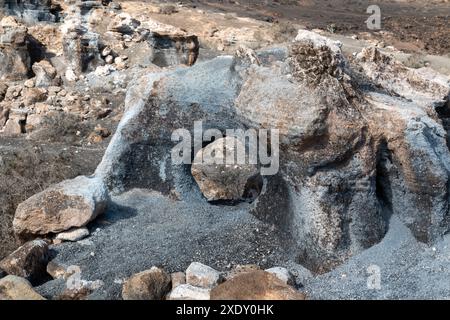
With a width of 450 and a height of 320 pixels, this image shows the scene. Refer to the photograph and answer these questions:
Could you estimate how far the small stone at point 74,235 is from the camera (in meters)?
4.95

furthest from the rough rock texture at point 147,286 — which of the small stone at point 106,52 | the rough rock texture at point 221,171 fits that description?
the small stone at point 106,52

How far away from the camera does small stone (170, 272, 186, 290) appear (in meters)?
4.26

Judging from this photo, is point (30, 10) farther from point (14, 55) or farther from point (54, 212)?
point (54, 212)

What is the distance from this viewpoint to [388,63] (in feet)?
18.8

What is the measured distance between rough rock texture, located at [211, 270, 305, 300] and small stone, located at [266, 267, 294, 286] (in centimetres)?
16

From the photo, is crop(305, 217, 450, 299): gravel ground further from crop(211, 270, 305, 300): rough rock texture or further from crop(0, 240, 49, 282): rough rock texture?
crop(0, 240, 49, 282): rough rock texture

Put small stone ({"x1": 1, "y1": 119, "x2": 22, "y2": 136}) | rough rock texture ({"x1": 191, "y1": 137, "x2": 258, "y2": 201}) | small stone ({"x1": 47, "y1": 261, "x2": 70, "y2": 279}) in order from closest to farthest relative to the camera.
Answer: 1. small stone ({"x1": 47, "y1": 261, "x2": 70, "y2": 279})
2. rough rock texture ({"x1": 191, "y1": 137, "x2": 258, "y2": 201})
3. small stone ({"x1": 1, "y1": 119, "x2": 22, "y2": 136})

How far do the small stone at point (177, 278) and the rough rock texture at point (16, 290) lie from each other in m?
0.92

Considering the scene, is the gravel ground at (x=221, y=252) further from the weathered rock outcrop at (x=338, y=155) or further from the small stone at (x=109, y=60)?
the small stone at (x=109, y=60)

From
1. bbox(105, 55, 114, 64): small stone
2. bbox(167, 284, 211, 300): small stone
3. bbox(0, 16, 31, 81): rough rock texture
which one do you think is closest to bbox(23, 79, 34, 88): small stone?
bbox(0, 16, 31, 81): rough rock texture

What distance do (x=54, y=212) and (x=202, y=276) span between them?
1534mm

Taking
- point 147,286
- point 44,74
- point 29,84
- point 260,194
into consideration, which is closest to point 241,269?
point 147,286

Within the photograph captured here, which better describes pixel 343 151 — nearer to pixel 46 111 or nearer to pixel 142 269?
pixel 142 269

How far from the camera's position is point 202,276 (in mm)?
4223
